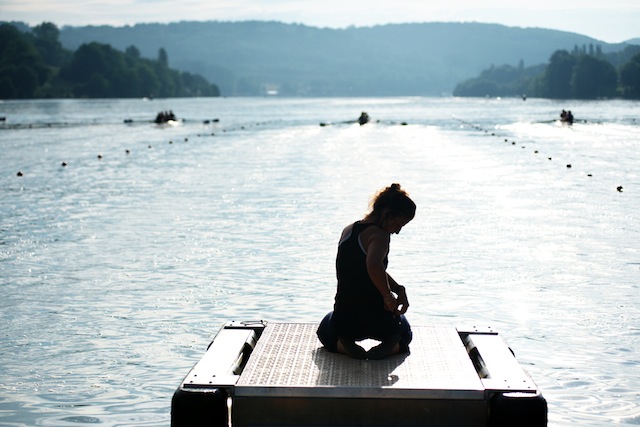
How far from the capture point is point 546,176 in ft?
137

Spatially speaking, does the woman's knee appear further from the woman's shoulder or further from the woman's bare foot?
the woman's shoulder

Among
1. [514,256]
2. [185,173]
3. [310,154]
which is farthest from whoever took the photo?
[310,154]

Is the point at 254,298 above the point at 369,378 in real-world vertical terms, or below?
below

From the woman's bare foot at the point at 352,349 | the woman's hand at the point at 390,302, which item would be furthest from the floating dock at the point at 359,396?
the woman's hand at the point at 390,302

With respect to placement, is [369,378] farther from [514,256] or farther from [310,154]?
[310,154]

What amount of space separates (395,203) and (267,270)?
9501 millimetres

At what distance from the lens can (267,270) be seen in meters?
19.2

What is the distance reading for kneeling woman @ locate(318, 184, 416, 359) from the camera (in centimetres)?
998

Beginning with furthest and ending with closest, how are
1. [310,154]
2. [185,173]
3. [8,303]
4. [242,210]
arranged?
[310,154] → [185,173] → [242,210] → [8,303]

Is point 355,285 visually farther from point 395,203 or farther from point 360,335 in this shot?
point 395,203

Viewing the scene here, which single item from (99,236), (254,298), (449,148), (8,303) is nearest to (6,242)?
(99,236)

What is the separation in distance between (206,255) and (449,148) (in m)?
43.2

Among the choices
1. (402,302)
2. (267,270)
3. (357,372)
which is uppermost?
(402,302)

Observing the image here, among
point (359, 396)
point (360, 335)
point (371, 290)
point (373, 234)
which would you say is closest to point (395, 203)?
point (373, 234)
